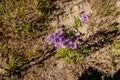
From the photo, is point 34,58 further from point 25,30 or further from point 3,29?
point 3,29

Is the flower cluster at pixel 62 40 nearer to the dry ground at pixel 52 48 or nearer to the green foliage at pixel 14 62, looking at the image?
the dry ground at pixel 52 48

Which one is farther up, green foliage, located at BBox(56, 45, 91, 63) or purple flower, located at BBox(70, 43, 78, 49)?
purple flower, located at BBox(70, 43, 78, 49)

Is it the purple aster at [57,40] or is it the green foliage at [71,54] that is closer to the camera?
the purple aster at [57,40]

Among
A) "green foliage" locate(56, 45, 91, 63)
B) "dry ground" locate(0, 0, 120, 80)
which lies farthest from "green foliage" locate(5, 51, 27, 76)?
"green foliage" locate(56, 45, 91, 63)

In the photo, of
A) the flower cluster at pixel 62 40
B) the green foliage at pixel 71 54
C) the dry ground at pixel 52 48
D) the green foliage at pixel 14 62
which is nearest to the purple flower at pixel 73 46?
the flower cluster at pixel 62 40

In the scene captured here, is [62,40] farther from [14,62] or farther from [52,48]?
[14,62]

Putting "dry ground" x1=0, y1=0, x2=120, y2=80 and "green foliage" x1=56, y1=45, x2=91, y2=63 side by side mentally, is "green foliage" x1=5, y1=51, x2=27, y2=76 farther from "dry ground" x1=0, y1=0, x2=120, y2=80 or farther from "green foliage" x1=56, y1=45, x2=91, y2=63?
"green foliage" x1=56, y1=45, x2=91, y2=63
